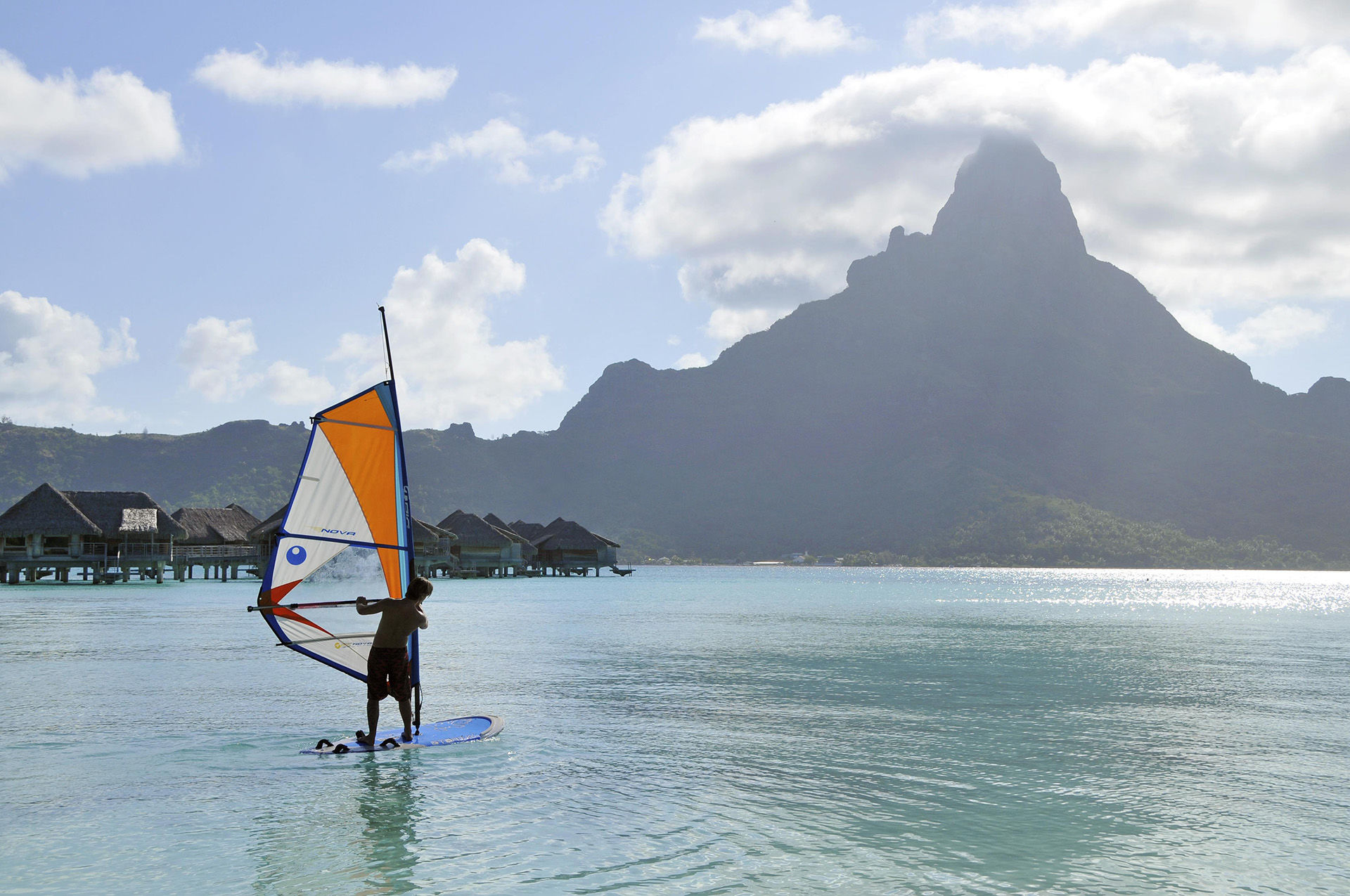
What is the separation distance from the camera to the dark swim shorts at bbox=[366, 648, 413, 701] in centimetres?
1147

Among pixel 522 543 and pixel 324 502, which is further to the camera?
pixel 522 543

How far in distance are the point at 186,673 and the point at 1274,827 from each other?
19.5 m

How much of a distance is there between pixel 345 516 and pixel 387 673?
197 centimetres

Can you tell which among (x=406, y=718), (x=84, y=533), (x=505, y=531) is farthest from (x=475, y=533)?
(x=406, y=718)

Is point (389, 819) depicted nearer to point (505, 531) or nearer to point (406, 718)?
point (406, 718)

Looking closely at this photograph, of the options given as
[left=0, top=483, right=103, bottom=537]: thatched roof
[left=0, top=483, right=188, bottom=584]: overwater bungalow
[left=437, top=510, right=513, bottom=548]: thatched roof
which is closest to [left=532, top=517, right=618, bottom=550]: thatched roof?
[left=437, top=510, right=513, bottom=548]: thatched roof

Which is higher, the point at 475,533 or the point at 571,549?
the point at 475,533

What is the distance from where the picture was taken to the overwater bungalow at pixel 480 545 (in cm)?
8594

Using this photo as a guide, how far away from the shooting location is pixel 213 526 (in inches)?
3024

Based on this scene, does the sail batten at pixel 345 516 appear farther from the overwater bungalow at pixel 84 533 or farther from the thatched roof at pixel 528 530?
the thatched roof at pixel 528 530

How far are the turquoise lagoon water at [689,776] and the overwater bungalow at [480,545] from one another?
59.0 m

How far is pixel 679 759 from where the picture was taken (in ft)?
39.2

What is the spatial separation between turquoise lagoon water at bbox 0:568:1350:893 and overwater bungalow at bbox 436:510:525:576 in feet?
193

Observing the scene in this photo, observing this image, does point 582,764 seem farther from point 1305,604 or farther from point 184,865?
point 1305,604
